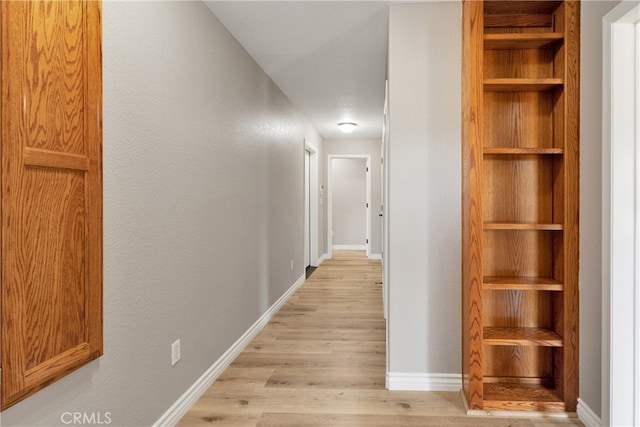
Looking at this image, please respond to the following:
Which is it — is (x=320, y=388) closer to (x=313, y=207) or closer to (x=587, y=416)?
(x=587, y=416)

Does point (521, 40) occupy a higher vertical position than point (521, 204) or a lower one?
higher

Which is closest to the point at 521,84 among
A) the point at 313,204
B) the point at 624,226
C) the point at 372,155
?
the point at 624,226

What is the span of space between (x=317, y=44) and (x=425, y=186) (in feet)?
4.87

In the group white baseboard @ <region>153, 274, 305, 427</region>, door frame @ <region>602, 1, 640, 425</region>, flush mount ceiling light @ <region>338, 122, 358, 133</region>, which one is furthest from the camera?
flush mount ceiling light @ <region>338, 122, 358, 133</region>

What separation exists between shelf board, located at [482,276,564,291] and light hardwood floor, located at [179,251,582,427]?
680mm

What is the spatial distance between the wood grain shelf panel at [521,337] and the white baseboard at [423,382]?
39cm

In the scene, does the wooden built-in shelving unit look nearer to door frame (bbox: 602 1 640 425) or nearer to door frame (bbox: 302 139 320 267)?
door frame (bbox: 602 1 640 425)

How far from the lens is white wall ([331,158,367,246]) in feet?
31.4

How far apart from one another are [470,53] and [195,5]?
5.15 feet

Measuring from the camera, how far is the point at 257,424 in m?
2.11

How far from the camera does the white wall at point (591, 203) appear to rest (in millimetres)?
1973

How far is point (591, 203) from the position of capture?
204 centimetres

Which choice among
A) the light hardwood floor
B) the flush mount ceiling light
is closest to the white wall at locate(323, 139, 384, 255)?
the flush mount ceiling light
